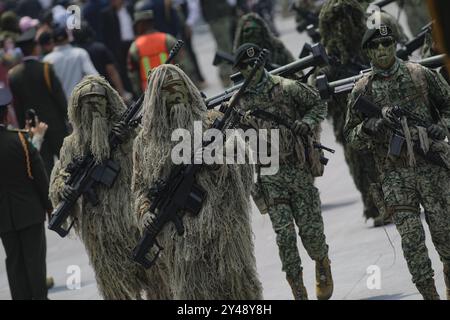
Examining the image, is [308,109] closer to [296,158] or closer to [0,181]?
[296,158]

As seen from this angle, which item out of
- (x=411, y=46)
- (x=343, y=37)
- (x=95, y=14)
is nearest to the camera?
(x=343, y=37)

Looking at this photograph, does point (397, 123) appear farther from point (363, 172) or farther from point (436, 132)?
point (363, 172)

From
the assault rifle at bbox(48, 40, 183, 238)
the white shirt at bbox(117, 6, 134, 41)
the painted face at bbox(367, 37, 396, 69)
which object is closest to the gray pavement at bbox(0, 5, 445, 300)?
the assault rifle at bbox(48, 40, 183, 238)

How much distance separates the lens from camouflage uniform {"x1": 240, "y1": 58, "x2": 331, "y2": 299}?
10047 mm

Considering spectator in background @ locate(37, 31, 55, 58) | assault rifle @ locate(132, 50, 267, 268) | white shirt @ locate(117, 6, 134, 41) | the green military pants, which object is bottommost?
the green military pants

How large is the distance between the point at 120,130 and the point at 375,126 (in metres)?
2.00

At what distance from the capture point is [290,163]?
33.1 ft

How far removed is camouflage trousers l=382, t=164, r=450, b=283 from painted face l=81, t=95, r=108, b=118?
2.30 meters

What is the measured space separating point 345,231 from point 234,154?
4.43 meters

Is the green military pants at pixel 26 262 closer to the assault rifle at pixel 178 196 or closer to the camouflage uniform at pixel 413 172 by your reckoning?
the assault rifle at pixel 178 196

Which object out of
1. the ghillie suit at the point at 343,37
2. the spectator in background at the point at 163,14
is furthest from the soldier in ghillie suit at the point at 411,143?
the spectator in background at the point at 163,14

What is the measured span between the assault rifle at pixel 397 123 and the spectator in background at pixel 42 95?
570 cm

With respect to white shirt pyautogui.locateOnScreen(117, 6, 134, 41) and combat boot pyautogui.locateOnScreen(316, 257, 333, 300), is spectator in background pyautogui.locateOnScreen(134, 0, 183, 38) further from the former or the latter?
combat boot pyautogui.locateOnScreen(316, 257, 333, 300)

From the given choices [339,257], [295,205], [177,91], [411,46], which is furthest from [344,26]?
[177,91]
